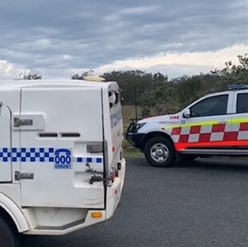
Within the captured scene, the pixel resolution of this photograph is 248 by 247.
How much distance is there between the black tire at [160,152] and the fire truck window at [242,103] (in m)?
1.84

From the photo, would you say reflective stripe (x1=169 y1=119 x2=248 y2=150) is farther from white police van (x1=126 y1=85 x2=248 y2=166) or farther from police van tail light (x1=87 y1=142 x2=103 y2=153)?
police van tail light (x1=87 y1=142 x2=103 y2=153)

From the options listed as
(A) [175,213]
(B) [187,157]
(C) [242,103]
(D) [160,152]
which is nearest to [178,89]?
(B) [187,157]

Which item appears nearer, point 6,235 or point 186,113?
point 6,235

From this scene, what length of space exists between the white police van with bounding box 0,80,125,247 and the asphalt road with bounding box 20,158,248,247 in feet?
3.59

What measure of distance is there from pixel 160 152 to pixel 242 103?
230 centimetres

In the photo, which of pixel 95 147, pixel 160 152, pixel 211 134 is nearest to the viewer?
pixel 95 147

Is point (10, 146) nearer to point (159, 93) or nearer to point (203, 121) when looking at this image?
point (203, 121)

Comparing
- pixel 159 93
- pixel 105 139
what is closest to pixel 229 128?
pixel 105 139

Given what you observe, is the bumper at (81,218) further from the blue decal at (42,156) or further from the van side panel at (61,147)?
the blue decal at (42,156)

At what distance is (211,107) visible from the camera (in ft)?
41.2

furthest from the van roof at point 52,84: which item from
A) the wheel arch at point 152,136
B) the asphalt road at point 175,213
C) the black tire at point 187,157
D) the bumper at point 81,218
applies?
the black tire at point 187,157

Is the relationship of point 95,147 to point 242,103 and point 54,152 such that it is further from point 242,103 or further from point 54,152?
point 242,103

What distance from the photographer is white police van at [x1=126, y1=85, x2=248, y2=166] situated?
1219 centimetres

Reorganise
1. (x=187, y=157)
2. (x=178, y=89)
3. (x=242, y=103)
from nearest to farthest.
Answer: (x=242, y=103) → (x=187, y=157) → (x=178, y=89)
